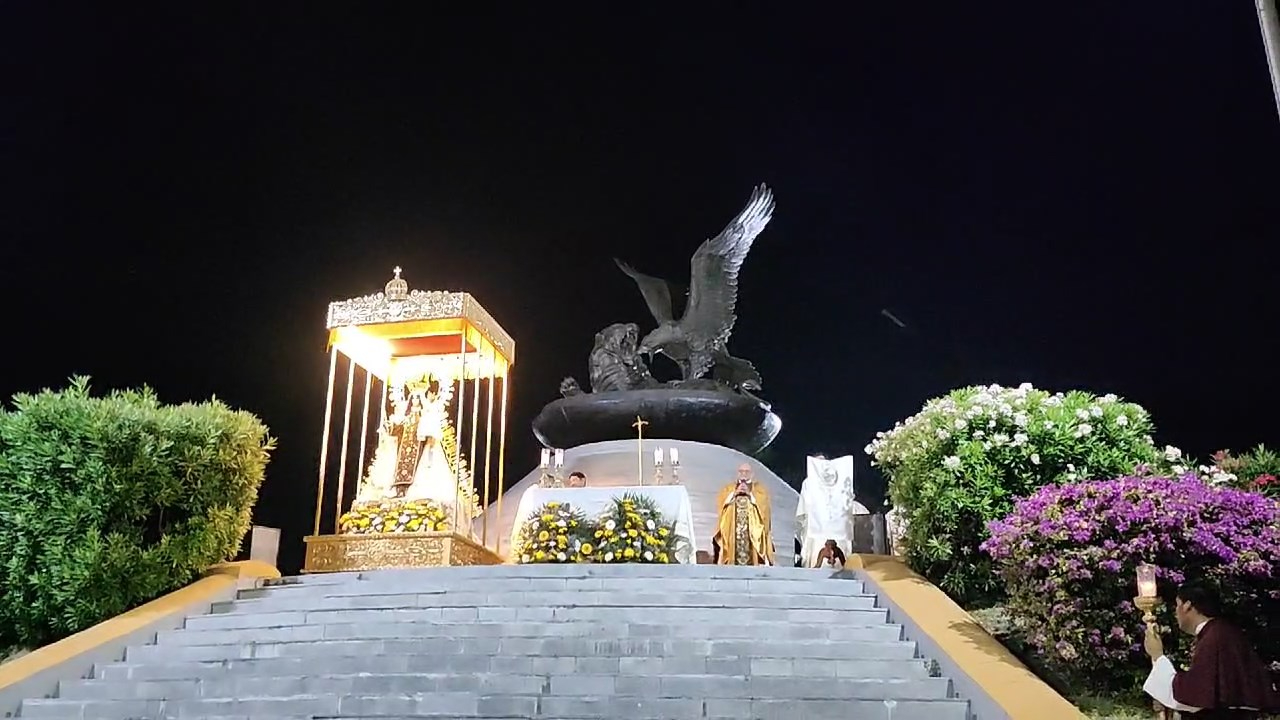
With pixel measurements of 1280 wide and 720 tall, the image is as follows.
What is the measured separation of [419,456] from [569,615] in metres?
4.61

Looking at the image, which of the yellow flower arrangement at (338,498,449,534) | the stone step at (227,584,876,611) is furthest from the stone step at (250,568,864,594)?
the yellow flower arrangement at (338,498,449,534)

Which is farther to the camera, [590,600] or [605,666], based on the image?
[590,600]

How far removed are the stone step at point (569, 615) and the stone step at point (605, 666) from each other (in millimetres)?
704

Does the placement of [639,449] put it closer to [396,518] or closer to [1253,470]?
[396,518]

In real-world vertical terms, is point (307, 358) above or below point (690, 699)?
above

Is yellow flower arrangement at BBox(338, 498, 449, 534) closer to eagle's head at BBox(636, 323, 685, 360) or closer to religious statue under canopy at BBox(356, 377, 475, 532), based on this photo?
religious statue under canopy at BBox(356, 377, 475, 532)

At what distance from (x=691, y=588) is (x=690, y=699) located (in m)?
1.98

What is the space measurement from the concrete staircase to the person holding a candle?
1.33 metres

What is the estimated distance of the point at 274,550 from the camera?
1153 cm

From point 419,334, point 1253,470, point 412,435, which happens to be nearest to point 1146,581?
point 1253,470

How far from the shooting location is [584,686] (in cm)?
673

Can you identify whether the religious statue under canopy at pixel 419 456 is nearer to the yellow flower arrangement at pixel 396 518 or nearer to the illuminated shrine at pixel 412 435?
the illuminated shrine at pixel 412 435

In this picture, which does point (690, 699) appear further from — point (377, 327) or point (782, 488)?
point (782, 488)

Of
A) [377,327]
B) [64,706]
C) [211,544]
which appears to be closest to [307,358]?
[377,327]
